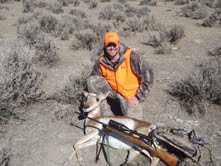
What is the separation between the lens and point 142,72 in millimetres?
4617

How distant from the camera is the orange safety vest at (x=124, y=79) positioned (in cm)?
479

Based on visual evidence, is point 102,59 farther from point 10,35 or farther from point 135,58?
point 10,35

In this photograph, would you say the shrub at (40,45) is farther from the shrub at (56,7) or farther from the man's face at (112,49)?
the shrub at (56,7)

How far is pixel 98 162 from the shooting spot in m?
4.16

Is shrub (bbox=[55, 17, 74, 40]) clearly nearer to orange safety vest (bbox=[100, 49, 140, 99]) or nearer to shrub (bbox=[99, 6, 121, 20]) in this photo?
shrub (bbox=[99, 6, 121, 20])

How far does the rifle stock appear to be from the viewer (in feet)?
11.4

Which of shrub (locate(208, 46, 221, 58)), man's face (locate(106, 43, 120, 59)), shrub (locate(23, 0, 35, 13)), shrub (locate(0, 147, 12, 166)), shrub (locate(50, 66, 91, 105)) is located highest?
man's face (locate(106, 43, 120, 59))

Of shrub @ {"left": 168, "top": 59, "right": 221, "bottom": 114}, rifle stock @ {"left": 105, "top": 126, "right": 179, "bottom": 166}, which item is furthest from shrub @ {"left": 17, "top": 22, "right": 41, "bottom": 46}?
rifle stock @ {"left": 105, "top": 126, "right": 179, "bottom": 166}

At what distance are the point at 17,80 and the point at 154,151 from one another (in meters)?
3.03

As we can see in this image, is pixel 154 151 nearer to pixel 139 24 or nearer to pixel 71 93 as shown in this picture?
pixel 71 93

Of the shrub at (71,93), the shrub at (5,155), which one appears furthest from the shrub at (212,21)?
the shrub at (5,155)

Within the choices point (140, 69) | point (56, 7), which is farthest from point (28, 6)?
point (140, 69)

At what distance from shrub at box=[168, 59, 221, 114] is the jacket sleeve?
955 millimetres

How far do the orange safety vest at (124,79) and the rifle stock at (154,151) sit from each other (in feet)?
3.52
